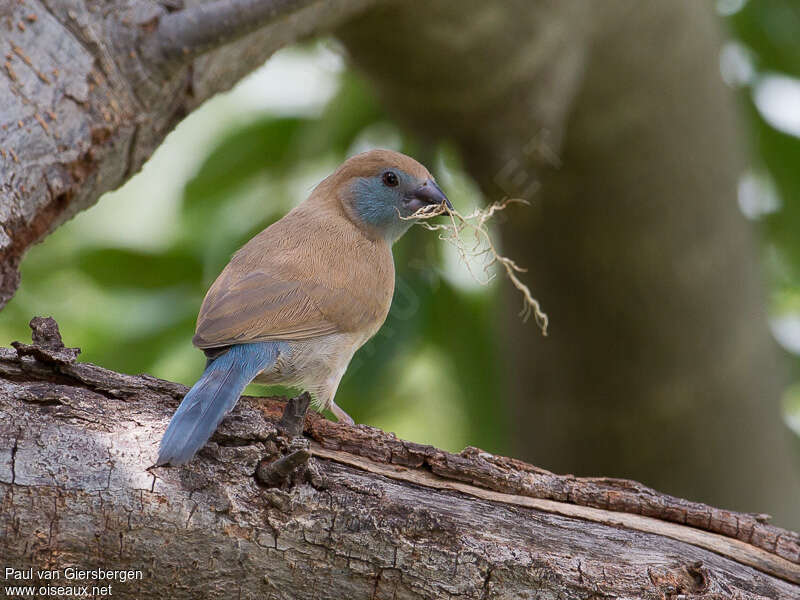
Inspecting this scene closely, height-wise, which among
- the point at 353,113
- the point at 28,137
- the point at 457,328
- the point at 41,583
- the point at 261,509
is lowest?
the point at 41,583

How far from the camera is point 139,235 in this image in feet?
17.8

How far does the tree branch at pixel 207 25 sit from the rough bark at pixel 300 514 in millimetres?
1151

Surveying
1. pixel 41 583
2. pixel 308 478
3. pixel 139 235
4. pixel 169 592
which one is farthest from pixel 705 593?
Answer: pixel 139 235

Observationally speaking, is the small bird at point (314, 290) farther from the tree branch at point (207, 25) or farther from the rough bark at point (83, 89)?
the tree branch at point (207, 25)

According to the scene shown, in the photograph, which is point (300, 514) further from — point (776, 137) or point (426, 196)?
point (776, 137)

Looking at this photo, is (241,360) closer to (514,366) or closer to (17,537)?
(17,537)

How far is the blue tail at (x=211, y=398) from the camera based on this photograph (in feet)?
6.41

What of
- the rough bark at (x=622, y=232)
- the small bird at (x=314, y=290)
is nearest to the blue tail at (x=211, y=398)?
the small bird at (x=314, y=290)

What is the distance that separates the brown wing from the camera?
106 inches

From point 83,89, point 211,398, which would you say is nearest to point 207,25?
point 83,89

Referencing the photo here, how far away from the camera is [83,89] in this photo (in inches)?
111

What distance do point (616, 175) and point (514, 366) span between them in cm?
120

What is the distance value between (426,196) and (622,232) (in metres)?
1.59

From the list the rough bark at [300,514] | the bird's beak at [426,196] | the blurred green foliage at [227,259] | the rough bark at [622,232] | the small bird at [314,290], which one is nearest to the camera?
the rough bark at [300,514]
